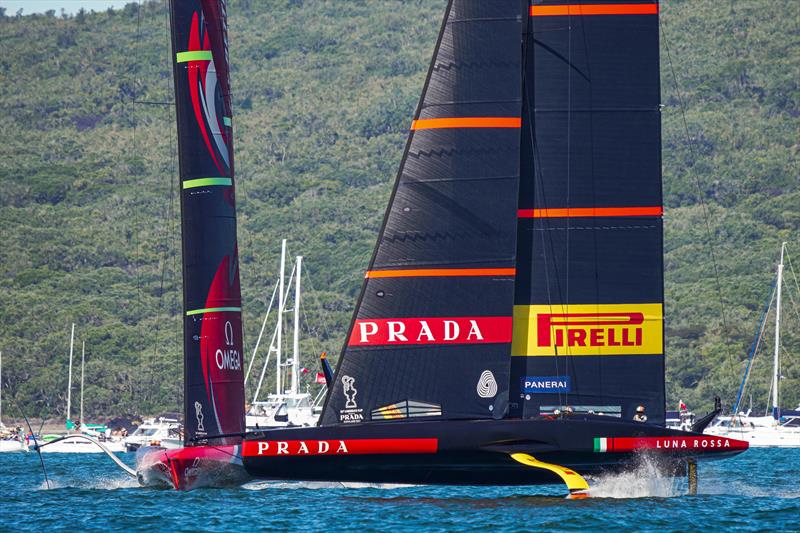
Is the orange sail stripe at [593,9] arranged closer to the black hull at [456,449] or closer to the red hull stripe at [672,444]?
the black hull at [456,449]

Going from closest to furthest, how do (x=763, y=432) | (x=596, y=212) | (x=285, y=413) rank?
(x=596, y=212)
(x=285, y=413)
(x=763, y=432)

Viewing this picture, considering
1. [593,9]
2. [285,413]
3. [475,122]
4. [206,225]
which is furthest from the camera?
[285,413]

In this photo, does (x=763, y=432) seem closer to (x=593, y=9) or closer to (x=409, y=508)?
(x=593, y=9)

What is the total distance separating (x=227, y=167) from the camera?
26062 millimetres

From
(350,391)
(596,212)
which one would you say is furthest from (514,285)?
(350,391)

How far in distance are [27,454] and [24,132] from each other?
349 ft

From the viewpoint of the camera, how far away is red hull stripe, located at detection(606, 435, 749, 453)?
2203cm

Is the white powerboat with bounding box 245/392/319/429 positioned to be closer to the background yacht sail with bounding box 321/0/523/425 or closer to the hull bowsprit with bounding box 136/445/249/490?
the hull bowsprit with bounding box 136/445/249/490

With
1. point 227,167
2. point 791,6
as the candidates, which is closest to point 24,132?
point 791,6

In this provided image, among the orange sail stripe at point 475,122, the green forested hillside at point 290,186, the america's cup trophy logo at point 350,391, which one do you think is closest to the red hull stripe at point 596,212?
the orange sail stripe at point 475,122

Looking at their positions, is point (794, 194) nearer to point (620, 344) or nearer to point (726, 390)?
point (726, 390)

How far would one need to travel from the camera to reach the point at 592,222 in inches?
914

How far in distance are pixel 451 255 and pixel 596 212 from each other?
2324mm

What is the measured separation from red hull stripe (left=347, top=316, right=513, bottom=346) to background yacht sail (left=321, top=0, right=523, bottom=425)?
0.01 metres
